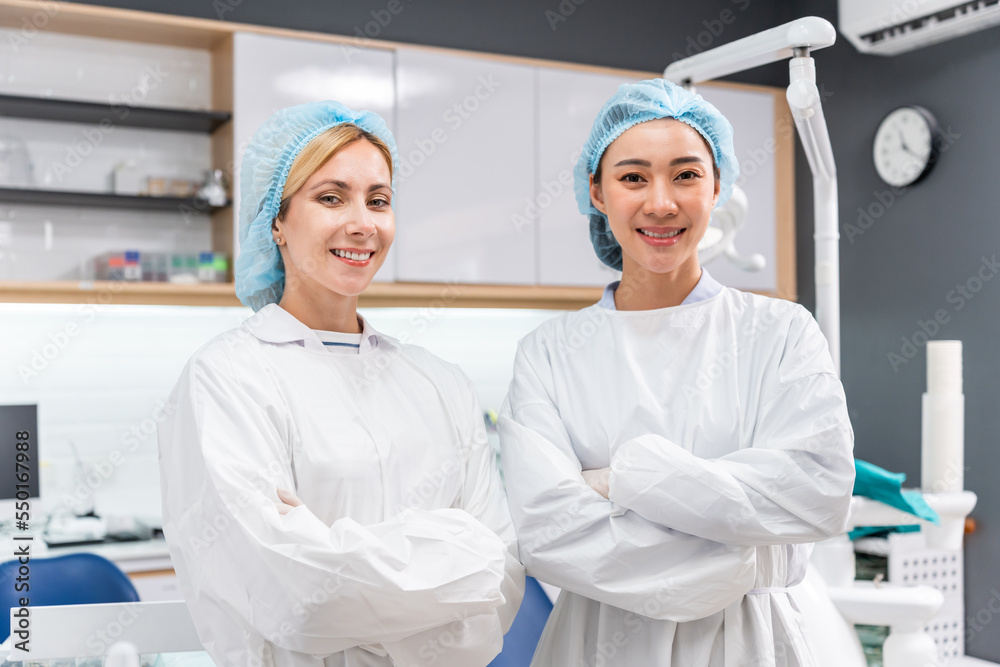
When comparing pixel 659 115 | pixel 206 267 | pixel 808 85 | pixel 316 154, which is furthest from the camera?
pixel 206 267

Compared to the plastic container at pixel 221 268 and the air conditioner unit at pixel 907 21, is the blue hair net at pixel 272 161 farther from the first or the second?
the air conditioner unit at pixel 907 21

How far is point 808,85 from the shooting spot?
5.93ft

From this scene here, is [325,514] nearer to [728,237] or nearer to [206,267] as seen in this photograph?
[728,237]

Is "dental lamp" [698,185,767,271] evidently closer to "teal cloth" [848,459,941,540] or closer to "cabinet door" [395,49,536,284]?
"teal cloth" [848,459,941,540]

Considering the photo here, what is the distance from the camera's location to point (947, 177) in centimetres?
349

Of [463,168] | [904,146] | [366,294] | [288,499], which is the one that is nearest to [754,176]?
[904,146]

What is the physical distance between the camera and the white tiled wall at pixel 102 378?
3221mm

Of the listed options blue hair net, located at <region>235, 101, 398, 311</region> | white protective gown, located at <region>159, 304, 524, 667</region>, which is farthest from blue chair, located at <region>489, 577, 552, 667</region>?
blue hair net, located at <region>235, 101, 398, 311</region>

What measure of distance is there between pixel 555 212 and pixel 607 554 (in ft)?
8.25

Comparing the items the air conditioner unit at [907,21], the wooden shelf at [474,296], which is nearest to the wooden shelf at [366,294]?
the wooden shelf at [474,296]

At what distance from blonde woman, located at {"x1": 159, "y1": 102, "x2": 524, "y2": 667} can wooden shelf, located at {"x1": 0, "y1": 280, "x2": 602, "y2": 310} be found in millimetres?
1618

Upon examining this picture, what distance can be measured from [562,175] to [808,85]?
6.37 ft

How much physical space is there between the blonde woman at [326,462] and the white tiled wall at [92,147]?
1.91 meters

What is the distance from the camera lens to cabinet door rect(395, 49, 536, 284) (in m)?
3.44
